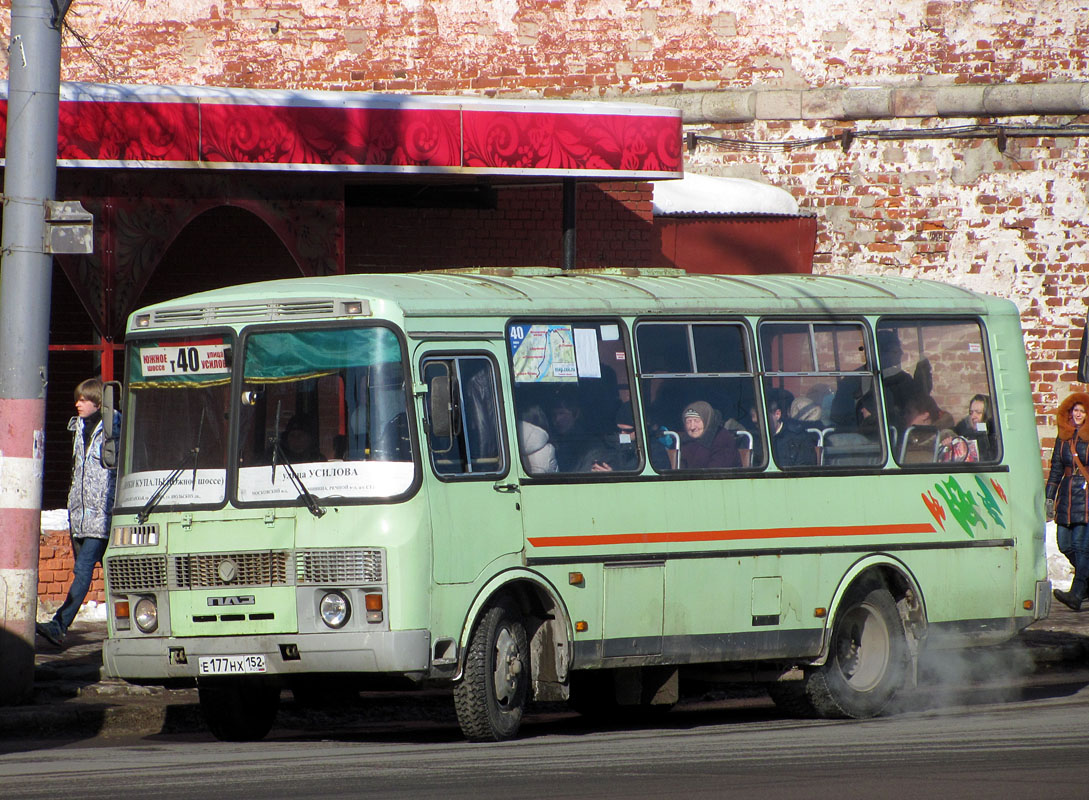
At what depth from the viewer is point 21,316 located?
36.7 ft

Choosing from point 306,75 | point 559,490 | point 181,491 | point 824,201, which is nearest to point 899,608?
point 559,490

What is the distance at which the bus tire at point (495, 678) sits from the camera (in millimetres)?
9672

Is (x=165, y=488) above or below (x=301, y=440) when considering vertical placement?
below

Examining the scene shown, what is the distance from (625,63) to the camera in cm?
2123

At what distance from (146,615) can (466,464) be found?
1908 mm

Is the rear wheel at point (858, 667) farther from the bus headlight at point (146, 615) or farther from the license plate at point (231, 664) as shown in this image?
the bus headlight at point (146, 615)

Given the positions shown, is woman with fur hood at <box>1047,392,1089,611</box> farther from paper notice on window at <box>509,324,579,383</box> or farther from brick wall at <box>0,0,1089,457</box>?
paper notice on window at <box>509,324,579,383</box>

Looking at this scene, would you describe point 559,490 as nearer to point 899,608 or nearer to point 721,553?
point 721,553

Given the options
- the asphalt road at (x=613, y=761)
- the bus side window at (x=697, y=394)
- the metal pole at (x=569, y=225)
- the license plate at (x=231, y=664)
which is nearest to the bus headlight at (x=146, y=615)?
the license plate at (x=231, y=664)

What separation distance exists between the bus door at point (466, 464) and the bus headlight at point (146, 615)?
63.0 inches

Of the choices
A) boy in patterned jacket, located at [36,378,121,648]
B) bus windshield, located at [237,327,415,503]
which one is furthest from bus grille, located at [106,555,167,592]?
boy in patterned jacket, located at [36,378,121,648]

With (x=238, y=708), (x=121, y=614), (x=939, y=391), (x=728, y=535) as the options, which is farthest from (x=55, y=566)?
(x=939, y=391)

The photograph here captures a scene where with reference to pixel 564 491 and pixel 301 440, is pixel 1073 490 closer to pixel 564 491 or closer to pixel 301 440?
pixel 564 491

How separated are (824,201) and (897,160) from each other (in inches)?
37.2
